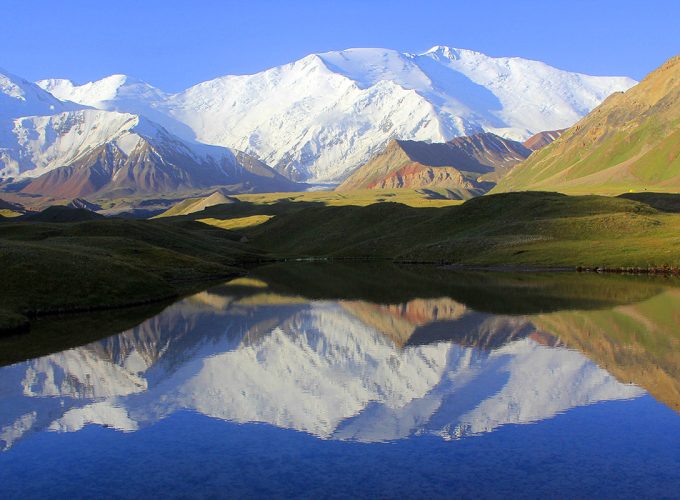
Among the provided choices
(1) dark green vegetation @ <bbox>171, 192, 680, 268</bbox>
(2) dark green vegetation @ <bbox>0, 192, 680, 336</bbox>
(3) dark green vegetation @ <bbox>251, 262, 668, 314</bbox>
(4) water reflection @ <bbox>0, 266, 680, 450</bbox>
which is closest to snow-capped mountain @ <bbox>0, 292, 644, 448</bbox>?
(4) water reflection @ <bbox>0, 266, 680, 450</bbox>

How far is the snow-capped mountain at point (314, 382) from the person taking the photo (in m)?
35.1

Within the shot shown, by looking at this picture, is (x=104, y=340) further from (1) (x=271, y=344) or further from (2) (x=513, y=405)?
(2) (x=513, y=405)

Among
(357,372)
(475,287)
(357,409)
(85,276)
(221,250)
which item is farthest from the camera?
(221,250)

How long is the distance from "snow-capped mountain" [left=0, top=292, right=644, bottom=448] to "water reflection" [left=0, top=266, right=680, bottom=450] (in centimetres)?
11

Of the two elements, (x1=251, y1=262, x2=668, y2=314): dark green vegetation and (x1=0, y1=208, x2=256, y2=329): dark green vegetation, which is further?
(x1=251, y1=262, x2=668, y2=314): dark green vegetation

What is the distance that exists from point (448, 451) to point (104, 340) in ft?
122

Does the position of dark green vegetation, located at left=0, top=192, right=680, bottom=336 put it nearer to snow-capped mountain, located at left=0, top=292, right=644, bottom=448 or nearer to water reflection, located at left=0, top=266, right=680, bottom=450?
water reflection, located at left=0, top=266, right=680, bottom=450

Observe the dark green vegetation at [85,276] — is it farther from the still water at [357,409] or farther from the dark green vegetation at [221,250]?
the still water at [357,409]

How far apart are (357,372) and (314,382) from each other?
3536 mm

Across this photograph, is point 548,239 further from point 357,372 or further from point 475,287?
point 357,372

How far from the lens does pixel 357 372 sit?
45.8 metres

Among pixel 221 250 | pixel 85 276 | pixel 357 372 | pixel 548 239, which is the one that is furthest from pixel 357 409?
pixel 221 250

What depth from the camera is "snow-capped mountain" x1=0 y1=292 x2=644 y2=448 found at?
35125 millimetres

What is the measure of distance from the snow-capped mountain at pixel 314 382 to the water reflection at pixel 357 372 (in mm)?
106
